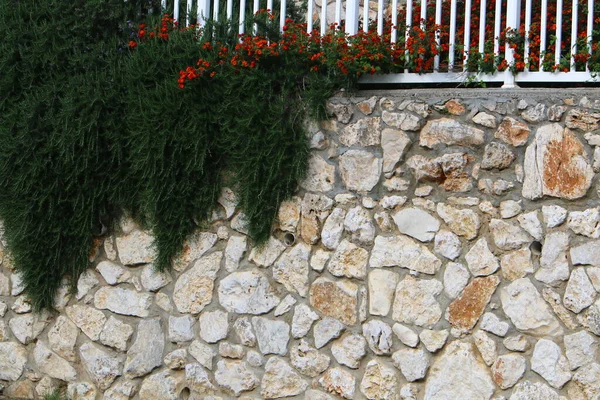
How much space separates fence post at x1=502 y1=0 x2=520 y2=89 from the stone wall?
0.26 meters

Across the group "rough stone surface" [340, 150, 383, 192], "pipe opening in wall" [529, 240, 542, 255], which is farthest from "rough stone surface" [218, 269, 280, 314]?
"pipe opening in wall" [529, 240, 542, 255]

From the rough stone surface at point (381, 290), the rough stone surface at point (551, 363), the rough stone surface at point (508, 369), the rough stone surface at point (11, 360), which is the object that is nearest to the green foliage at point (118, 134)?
the rough stone surface at point (11, 360)

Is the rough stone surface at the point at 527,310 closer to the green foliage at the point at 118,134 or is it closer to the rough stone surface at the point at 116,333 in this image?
the green foliage at the point at 118,134

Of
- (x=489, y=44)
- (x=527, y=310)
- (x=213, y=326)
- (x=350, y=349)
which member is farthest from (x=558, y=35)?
(x=213, y=326)

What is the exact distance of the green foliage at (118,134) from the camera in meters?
5.20

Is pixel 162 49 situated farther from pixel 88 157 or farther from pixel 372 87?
pixel 372 87

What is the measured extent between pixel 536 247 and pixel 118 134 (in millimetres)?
2765

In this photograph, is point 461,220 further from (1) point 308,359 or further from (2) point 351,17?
(2) point 351,17

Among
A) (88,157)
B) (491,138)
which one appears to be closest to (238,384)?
(88,157)

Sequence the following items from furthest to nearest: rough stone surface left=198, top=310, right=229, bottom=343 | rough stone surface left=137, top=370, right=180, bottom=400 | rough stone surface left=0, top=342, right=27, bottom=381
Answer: rough stone surface left=0, top=342, right=27, bottom=381, rough stone surface left=137, top=370, right=180, bottom=400, rough stone surface left=198, top=310, right=229, bottom=343

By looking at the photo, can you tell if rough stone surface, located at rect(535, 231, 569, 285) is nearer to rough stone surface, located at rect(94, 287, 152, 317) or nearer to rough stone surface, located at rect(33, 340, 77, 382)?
rough stone surface, located at rect(94, 287, 152, 317)

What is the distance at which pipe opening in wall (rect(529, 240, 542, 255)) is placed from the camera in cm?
454

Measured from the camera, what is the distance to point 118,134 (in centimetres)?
552

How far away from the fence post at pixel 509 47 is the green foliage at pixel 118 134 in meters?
1.01
